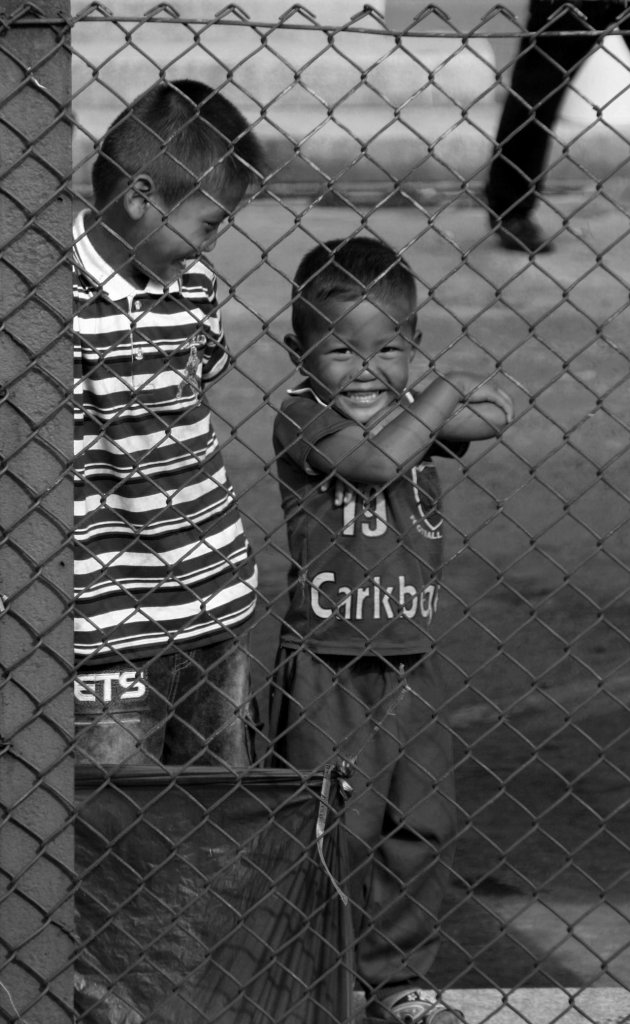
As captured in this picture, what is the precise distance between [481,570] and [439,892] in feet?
7.28

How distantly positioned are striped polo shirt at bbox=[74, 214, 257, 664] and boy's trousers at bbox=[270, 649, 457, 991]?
21cm

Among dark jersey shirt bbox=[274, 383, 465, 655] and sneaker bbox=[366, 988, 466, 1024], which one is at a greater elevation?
dark jersey shirt bbox=[274, 383, 465, 655]

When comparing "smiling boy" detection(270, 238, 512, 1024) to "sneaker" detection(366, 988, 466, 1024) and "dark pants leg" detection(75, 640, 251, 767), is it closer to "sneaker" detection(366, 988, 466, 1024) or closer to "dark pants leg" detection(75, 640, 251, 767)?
"sneaker" detection(366, 988, 466, 1024)

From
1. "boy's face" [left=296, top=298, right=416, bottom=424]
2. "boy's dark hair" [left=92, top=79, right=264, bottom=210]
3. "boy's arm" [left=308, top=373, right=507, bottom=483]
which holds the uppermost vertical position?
"boy's dark hair" [left=92, top=79, right=264, bottom=210]

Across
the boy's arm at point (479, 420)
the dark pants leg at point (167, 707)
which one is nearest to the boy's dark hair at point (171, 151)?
the boy's arm at point (479, 420)

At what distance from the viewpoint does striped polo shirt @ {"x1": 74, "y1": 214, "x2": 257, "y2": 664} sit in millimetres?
2561

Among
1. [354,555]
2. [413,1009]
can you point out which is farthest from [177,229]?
[413,1009]

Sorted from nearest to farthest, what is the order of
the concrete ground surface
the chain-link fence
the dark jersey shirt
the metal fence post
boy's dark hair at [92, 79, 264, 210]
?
the metal fence post, the chain-link fence, the concrete ground surface, boy's dark hair at [92, 79, 264, 210], the dark jersey shirt

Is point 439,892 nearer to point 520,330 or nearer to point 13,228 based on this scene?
point 13,228

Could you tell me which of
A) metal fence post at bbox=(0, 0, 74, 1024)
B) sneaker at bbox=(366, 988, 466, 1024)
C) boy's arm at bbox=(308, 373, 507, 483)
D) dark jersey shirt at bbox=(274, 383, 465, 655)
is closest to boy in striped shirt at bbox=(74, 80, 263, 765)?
dark jersey shirt at bbox=(274, 383, 465, 655)

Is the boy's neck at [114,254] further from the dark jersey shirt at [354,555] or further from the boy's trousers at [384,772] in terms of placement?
the boy's trousers at [384,772]

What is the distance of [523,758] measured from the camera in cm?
393

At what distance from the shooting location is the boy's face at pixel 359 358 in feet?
8.93

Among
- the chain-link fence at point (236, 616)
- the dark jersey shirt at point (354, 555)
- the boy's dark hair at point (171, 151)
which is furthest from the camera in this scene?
the dark jersey shirt at point (354, 555)
